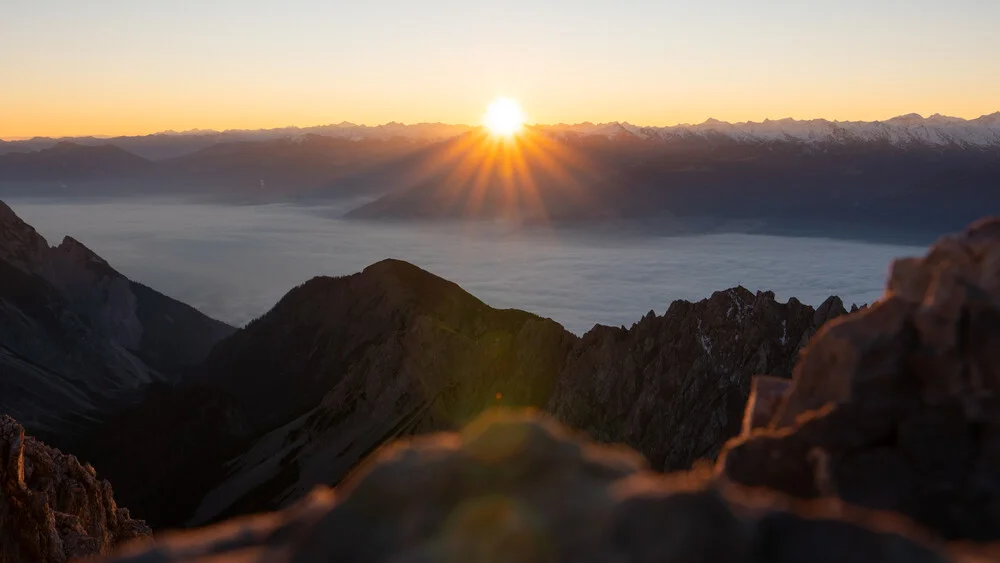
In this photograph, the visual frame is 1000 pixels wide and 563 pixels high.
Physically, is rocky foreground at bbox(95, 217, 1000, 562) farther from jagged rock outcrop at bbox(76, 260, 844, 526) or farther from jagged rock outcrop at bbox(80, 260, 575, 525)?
jagged rock outcrop at bbox(80, 260, 575, 525)

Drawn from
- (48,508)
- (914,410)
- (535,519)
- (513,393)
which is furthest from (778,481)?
(513,393)

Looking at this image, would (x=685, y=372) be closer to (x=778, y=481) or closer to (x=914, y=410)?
(x=914, y=410)

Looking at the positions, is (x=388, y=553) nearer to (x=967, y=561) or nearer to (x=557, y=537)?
(x=557, y=537)

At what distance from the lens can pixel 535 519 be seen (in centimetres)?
1090

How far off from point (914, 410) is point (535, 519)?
825cm

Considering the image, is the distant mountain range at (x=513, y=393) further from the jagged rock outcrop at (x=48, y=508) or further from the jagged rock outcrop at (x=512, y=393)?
the jagged rock outcrop at (x=48, y=508)

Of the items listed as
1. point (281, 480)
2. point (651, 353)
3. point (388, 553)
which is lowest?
point (281, 480)

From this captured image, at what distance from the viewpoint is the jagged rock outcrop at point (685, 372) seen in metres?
110

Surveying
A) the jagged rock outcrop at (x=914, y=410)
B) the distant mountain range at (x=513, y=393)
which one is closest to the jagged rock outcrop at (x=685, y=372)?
the distant mountain range at (x=513, y=393)

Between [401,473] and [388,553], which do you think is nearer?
[388,553]

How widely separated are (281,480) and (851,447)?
154782 mm

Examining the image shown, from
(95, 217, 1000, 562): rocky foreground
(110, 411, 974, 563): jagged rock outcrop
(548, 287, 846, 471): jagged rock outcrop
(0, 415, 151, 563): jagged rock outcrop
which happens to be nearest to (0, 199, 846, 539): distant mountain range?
(548, 287, 846, 471): jagged rock outcrop

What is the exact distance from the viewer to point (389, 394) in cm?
16725

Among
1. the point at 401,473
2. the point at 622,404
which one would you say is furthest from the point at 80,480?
the point at 622,404
